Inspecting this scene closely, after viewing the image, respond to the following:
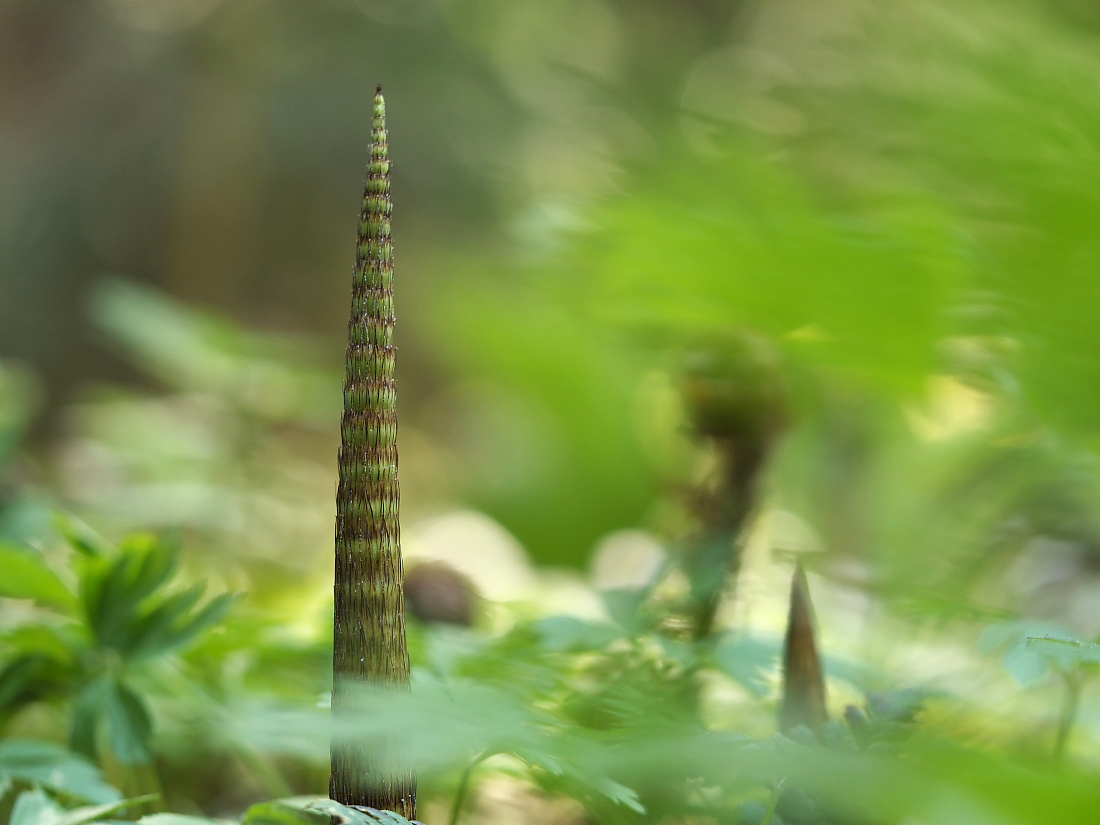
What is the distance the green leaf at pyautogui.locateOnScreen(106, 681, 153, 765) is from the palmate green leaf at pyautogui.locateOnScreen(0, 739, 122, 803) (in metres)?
0.02

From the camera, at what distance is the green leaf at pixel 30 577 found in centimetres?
Result: 49

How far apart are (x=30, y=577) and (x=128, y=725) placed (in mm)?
100

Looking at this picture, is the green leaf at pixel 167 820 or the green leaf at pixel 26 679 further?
the green leaf at pixel 26 679

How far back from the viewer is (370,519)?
11.8 inches

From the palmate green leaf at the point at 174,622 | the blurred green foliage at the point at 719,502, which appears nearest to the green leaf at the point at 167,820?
the blurred green foliage at the point at 719,502

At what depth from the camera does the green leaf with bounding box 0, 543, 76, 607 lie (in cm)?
49

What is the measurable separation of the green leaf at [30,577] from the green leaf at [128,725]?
6 cm

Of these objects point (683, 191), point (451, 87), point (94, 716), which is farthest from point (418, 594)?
point (451, 87)

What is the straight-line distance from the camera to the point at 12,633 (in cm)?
48

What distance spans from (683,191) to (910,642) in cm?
32

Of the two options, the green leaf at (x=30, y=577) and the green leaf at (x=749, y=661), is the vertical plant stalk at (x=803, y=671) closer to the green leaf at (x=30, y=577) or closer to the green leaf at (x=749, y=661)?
the green leaf at (x=749, y=661)

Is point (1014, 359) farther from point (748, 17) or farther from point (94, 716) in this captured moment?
point (748, 17)

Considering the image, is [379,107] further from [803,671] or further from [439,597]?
[439,597]

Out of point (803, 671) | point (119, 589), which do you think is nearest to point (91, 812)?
point (119, 589)
